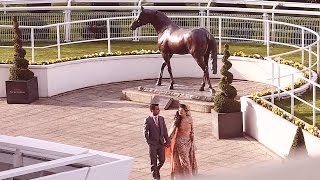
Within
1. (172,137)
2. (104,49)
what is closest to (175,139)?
(172,137)

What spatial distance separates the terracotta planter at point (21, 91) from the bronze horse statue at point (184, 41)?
2.54m

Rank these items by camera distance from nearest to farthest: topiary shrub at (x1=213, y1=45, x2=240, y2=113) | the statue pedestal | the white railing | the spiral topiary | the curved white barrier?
topiary shrub at (x1=213, y1=45, x2=240, y2=113), the statue pedestal, the spiral topiary, the curved white barrier, the white railing

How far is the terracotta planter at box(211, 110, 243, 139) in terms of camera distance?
40.0 feet

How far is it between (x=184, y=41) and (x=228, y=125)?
303 cm

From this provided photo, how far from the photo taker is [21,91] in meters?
15.7

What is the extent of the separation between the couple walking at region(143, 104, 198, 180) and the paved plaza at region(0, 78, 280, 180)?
715 millimetres

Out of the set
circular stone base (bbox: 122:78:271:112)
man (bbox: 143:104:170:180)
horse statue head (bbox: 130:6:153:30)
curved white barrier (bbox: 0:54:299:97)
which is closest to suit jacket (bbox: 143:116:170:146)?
man (bbox: 143:104:170:180)

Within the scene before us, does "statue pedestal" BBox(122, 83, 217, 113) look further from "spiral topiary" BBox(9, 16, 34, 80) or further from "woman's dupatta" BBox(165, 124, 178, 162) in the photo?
"woman's dupatta" BBox(165, 124, 178, 162)

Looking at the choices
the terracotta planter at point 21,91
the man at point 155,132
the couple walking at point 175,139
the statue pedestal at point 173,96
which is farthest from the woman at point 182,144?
the terracotta planter at point 21,91

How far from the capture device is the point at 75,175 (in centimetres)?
580

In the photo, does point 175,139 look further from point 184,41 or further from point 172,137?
point 184,41

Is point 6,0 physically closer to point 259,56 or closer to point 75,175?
point 259,56

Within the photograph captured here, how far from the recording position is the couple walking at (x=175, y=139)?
9164mm

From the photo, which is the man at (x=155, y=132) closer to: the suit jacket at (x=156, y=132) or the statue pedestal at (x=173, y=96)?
the suit jacket at (x=156, y=132)
